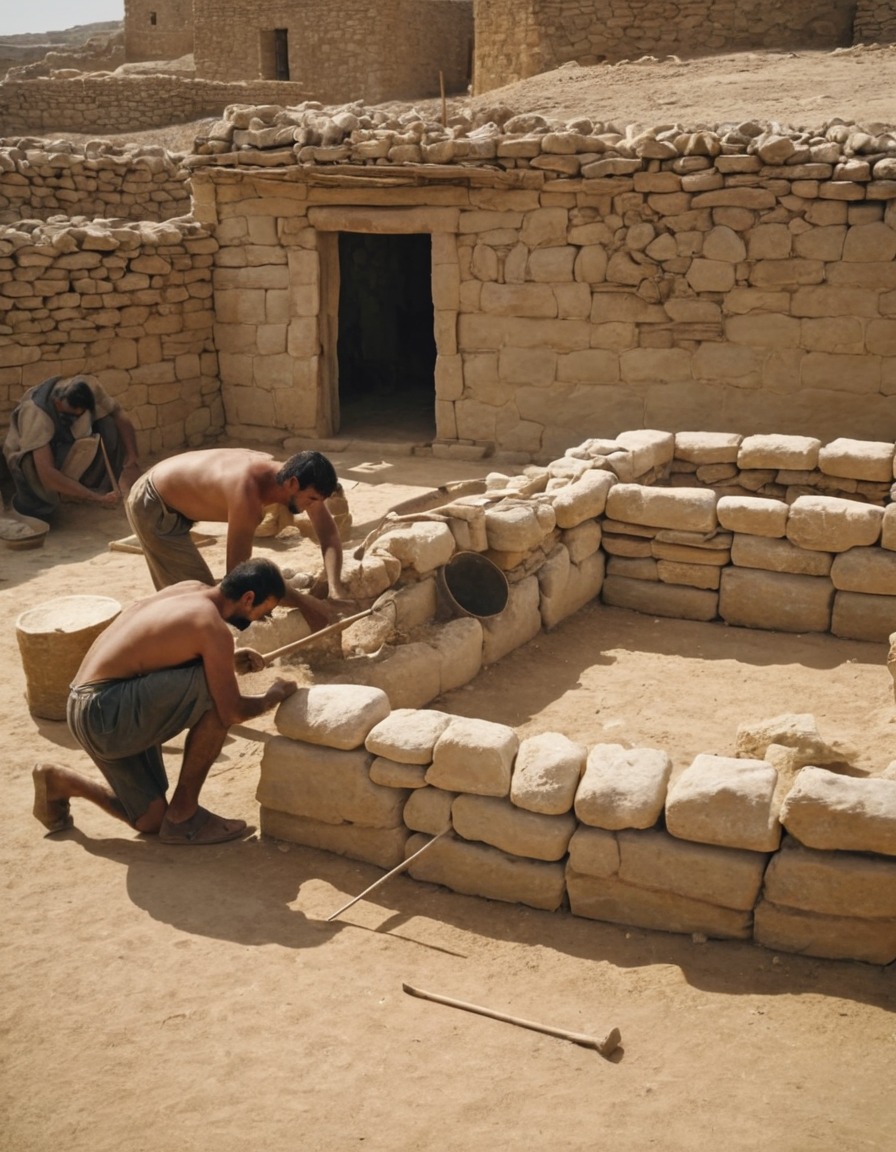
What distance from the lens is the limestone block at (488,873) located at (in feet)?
14.5

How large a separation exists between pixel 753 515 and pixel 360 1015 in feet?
14.6

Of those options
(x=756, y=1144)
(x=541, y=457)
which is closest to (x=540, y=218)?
(x=541, y=457)

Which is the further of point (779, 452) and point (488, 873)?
point (779, 452)

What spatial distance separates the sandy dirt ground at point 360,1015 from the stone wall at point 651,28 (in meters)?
14.2

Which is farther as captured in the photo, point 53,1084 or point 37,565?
point 37,565

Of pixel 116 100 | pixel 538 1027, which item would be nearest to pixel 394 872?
pixel 538 1027

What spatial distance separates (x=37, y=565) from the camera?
8219 millimetres

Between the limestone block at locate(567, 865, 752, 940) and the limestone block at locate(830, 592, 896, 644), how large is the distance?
333 centimetres

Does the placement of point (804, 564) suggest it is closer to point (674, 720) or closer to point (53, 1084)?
point (674, 720)

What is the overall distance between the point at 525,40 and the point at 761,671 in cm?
1384

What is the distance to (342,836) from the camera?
479 centimetres

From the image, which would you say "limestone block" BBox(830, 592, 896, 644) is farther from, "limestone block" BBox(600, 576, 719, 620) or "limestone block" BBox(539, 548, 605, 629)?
"limestone block" BBox(539, 548, 605, 629)

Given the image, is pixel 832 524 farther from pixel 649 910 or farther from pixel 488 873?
pixel 488 873

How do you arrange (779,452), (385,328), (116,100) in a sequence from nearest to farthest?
1. (779,452)
2. (385,328)
3. (116,100)
